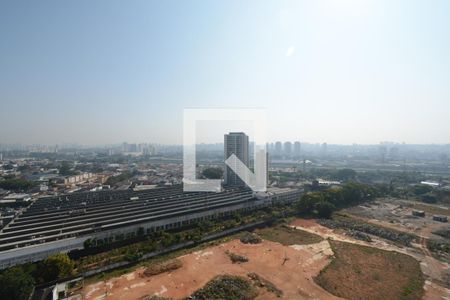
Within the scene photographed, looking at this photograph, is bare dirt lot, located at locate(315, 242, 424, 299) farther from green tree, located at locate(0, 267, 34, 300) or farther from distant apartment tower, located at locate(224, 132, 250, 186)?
distant apartment tower, located at locate(224, 132, 250, 186)

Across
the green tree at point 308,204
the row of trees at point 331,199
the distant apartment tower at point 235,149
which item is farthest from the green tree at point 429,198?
the distant apartment tower at point 235,149

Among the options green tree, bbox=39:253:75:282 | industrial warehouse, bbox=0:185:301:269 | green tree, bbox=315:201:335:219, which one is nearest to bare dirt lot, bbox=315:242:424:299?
green tree, bbox=315:201:335:219

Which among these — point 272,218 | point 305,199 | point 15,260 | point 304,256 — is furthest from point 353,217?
point 15,260

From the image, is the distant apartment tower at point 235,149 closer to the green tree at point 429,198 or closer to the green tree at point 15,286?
the green tree at point 429,198

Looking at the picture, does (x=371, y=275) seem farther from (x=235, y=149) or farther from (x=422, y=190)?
(x=422, y=190)

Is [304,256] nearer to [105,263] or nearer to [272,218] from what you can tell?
[272,218]
